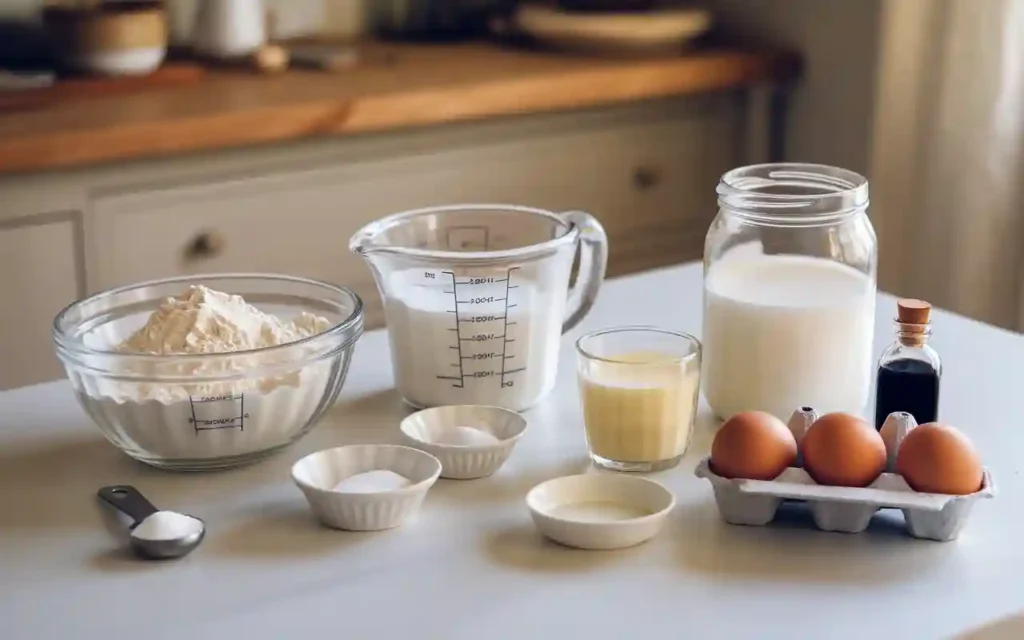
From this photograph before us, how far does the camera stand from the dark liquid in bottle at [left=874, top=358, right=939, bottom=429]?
103cm

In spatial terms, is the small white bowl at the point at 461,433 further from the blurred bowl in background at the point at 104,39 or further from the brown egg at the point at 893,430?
the blurred bowl in background at the point at 104,39

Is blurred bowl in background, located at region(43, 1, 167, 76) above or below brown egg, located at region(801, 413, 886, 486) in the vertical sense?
above

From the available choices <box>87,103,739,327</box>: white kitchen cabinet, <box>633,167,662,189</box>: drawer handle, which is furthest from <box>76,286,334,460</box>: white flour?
<box>633,167,662,189</box>: drawer handle

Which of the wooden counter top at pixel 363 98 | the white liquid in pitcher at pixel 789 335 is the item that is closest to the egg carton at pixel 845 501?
the white liquid in pitcher at pixel 789 335

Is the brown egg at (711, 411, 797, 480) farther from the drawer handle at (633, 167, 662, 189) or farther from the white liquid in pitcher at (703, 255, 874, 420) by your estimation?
the drawer handle at (633, 167, 662, 189)

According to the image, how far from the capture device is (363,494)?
920mm

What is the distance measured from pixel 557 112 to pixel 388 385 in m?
1.20

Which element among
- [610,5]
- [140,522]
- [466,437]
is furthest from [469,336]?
[610,5]

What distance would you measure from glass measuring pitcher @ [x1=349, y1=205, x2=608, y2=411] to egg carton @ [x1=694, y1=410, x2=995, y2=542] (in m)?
0.24

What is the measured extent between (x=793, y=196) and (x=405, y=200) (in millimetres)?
1202

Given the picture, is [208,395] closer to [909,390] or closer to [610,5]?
[909,390]

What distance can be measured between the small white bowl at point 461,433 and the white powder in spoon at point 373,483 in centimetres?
5

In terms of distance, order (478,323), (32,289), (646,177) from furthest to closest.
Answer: (646,177) < (32,289) < (478,323)

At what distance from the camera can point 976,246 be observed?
2.28m
